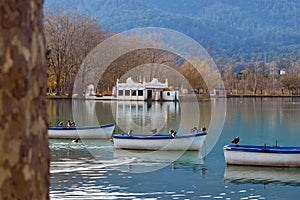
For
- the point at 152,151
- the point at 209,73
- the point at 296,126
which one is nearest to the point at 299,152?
the point at 152,151

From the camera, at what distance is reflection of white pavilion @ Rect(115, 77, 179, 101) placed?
198ft

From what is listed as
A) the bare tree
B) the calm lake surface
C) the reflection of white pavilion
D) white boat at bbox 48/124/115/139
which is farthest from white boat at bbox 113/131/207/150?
the bare tree

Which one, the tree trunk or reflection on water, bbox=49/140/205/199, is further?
reflection on water, bbox=49/140/205/199

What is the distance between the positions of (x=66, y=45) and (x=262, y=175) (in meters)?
51.2

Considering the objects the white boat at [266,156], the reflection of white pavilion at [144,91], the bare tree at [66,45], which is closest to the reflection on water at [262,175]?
the white boat at [266,156]

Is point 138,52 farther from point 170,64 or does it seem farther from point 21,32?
point 21,32

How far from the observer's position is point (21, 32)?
1.75m

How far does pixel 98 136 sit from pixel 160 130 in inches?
217

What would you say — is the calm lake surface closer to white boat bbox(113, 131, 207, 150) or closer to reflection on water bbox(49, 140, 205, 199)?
reflection on water bbox(49, 140, 205, 199)

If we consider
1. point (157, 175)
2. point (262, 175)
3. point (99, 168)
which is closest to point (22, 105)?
point (157, 175)

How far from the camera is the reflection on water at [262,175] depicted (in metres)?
13.2

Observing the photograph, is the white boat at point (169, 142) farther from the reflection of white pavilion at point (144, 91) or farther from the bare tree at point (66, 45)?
the bare tree at point (66, 45)

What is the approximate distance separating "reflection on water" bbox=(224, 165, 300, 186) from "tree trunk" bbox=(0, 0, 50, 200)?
461 inches

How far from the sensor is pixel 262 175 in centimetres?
1391
